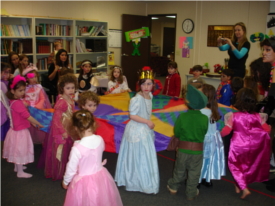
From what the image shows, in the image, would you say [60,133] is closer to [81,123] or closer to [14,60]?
[81,123]

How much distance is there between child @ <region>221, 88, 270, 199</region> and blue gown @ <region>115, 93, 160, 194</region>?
780 millimetres

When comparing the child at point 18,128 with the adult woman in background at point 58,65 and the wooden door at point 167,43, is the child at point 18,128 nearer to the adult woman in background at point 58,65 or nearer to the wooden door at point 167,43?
the adult woman in background at point 58,65

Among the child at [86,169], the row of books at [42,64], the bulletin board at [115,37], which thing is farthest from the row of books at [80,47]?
the child at [86,169]

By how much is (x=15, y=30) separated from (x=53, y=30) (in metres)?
0.87

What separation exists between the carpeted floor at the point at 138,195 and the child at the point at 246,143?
0.16m

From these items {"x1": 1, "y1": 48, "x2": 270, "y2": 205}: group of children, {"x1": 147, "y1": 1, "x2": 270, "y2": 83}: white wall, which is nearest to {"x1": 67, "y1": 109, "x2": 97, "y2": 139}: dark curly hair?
{"x1": 1, "y1": 48, "x2": 270, "y2": 205}: group of children

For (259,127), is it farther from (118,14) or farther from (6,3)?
(118,14)

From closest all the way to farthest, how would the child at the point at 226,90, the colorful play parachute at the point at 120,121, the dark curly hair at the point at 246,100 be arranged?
1. the dark curly hair at the point at 246,100
2. the colorful play parachute at the point at 120,121
3. the child at the point at 226,90

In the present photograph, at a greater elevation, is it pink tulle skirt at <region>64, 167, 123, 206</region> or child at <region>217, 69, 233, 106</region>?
child at <region>217, 69, 233, 106</region>

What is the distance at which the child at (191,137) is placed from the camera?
279 cm

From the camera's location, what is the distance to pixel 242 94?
2980mm

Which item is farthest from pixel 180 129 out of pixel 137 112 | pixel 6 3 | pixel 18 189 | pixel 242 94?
pixel 6 3

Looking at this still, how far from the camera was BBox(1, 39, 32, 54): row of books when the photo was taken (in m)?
6.04

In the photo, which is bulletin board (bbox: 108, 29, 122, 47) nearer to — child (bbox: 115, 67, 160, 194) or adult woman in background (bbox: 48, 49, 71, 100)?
adult woman in background (bbox: 48, 49, 71, 100)
